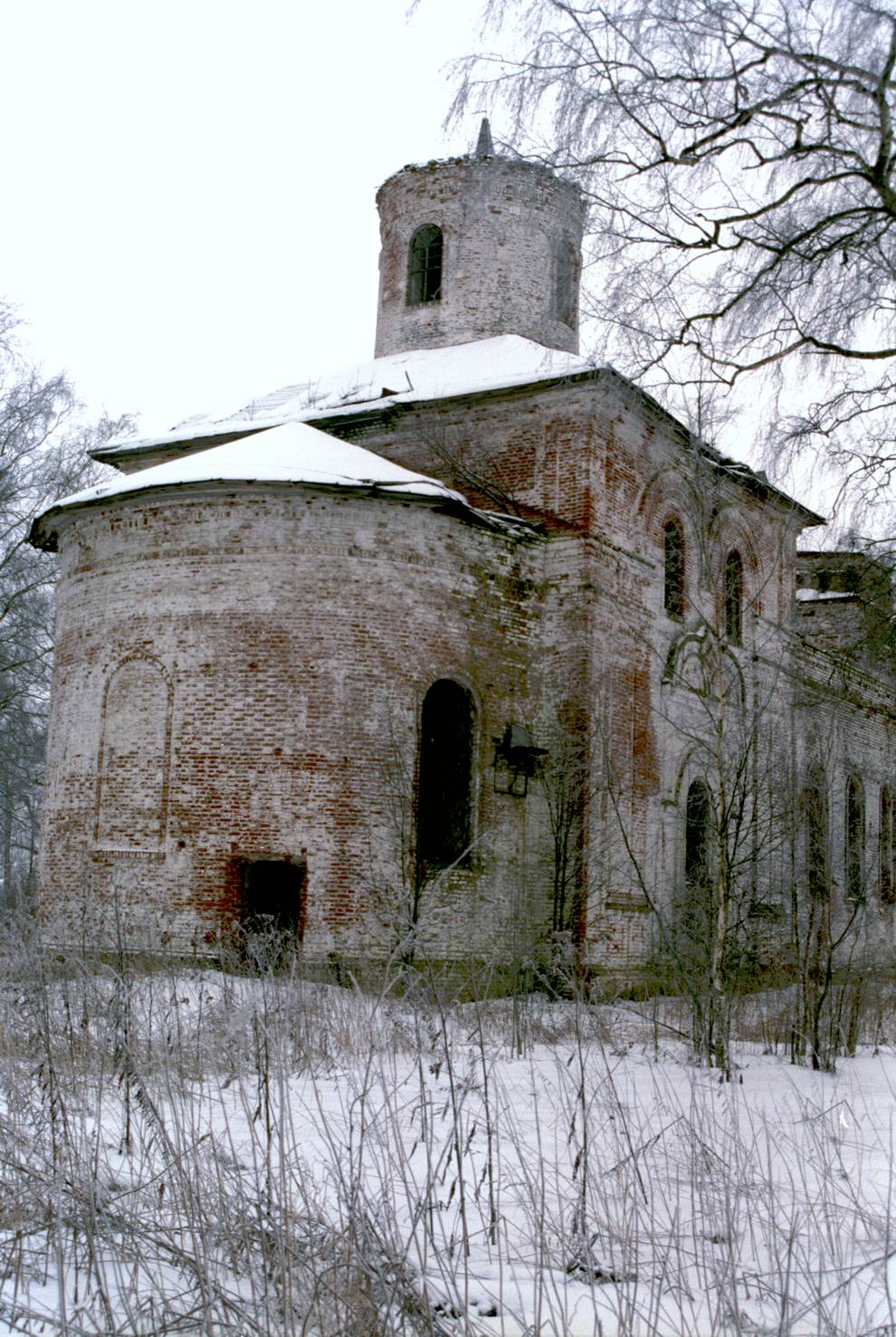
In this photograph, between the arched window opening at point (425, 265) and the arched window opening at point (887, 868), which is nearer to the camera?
the arched window opening at point (425, 265)

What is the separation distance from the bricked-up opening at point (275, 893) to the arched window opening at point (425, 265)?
10.0 metres

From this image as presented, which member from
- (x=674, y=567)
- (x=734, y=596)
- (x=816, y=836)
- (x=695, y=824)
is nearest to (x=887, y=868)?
(x=734, y=596)

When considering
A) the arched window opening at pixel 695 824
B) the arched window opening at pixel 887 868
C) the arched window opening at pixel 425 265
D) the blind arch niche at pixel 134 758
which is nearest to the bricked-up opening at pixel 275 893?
the blind arch niche at pixel 134 758

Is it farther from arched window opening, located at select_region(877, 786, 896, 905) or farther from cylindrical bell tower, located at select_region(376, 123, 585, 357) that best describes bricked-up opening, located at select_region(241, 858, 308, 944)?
arched window opening, located at select_region(877, 786, 896, 905)

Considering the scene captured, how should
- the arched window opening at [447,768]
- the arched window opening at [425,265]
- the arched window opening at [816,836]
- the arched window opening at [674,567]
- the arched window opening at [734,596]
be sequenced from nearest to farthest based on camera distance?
1. the arched window opening at [816,836]
2. the arched window opening at [447,768]
3. the arched window opening at [674,567]
4. the arched window opening at [734,596]
5. the arched window opening at [425,265]

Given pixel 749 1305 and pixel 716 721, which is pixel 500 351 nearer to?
pixel 716 721

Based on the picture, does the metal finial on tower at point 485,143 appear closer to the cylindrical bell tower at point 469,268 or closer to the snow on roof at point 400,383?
the snow on roof at point 400,383

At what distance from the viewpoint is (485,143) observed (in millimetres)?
9586

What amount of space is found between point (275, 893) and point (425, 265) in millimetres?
10874

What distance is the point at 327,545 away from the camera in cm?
1388

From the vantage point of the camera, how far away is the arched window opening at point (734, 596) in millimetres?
18172

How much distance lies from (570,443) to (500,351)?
9.29 feet

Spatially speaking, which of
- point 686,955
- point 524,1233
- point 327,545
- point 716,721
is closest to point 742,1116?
point 524,1233

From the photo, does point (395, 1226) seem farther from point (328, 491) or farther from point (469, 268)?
point (469, 268)
